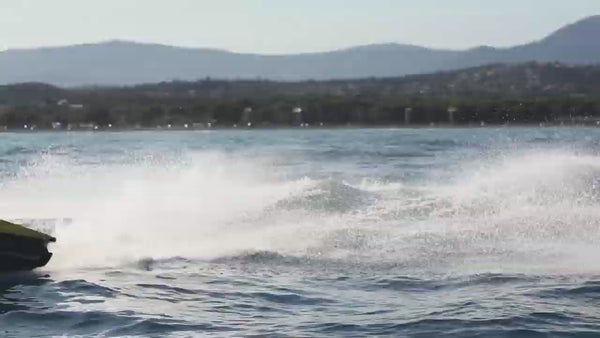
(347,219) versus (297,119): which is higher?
(347,219)

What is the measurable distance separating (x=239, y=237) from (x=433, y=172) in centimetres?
1690

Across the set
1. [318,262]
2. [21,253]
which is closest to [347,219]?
[318,262]

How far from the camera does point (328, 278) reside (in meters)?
13.8

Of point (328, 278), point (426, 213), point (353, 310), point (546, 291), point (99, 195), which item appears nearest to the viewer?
point (353, 310)

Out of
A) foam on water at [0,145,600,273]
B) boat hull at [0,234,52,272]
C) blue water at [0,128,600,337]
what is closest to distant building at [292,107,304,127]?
foam on water at [0,145,600,273]

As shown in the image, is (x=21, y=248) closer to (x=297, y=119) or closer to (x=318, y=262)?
(x=318, y=262)

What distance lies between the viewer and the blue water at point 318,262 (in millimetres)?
11398

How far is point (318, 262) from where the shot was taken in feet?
49.3

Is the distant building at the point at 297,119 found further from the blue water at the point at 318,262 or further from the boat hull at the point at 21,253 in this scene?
the boat hull at the point at 21,253

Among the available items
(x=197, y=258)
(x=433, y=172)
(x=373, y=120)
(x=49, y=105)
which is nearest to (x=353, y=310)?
(x=197, y=258)

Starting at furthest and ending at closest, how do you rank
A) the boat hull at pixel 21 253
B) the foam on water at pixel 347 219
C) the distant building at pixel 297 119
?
1. the distant building at pixel 297 119
2. the foam on water at pixel 347 219
3. the boat hull at pixel 21 253

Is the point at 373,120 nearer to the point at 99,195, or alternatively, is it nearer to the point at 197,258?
the point at 99,195

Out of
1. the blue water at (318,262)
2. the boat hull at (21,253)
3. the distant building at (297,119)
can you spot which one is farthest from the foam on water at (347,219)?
the distant building at (297,119)

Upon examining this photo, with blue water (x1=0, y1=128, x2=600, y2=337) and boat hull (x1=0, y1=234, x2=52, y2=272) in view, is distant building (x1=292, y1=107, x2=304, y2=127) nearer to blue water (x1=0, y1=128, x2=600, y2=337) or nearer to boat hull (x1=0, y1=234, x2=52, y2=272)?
blue water (x1=0, y1=128, x2=600, y2=337)
